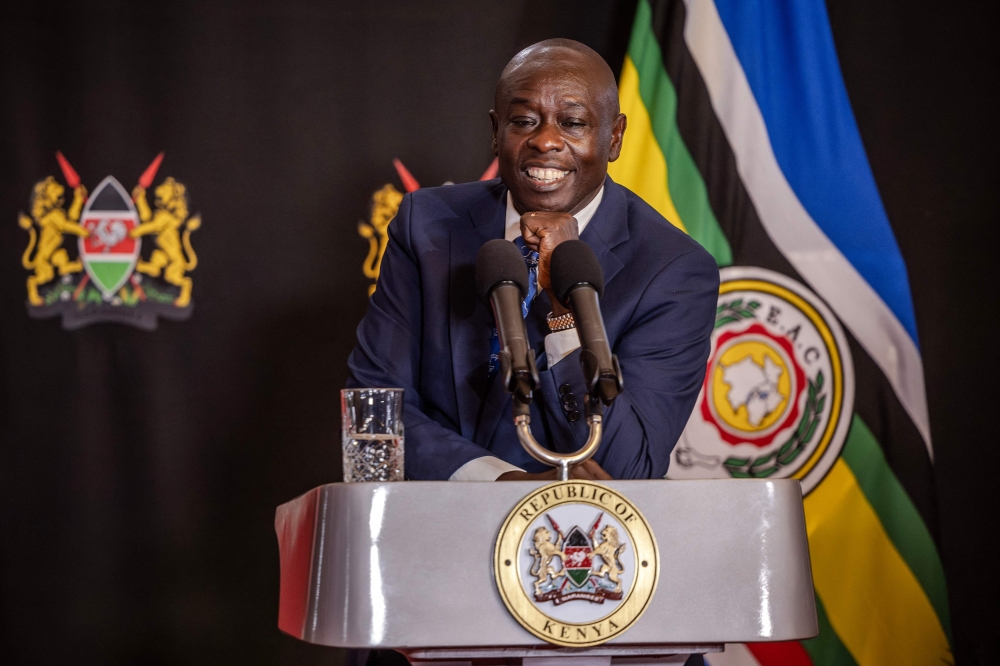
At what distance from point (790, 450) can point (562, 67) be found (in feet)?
5.66

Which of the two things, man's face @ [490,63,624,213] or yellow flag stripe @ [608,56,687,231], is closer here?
man's face @ [490,63,624,213]

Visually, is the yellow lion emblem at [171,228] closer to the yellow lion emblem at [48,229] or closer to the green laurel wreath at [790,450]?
the yellow lion emblem at [48,229]

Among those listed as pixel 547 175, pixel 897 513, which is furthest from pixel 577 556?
pixel 897 513

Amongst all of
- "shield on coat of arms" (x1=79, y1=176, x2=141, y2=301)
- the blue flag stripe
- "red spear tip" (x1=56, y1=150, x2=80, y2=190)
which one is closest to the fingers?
the blue flag stripe

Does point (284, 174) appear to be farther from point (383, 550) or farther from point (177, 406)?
point (383, 550)

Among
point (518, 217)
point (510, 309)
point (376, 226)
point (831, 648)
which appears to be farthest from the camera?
point (376, 226)

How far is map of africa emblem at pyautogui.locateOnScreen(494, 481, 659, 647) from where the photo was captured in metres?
1.02

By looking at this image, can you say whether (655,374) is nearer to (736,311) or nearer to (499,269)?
(499,269)

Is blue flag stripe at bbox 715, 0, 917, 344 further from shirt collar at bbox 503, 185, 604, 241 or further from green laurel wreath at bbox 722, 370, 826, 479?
shirt collar at bbox 503, 185, 604, 241

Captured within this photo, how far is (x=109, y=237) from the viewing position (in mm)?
3301

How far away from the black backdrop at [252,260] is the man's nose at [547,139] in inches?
64.2

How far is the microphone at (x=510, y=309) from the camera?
107 cm

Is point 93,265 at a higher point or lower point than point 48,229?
lower

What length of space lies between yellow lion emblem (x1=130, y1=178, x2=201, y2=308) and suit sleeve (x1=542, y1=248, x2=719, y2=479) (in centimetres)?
201
